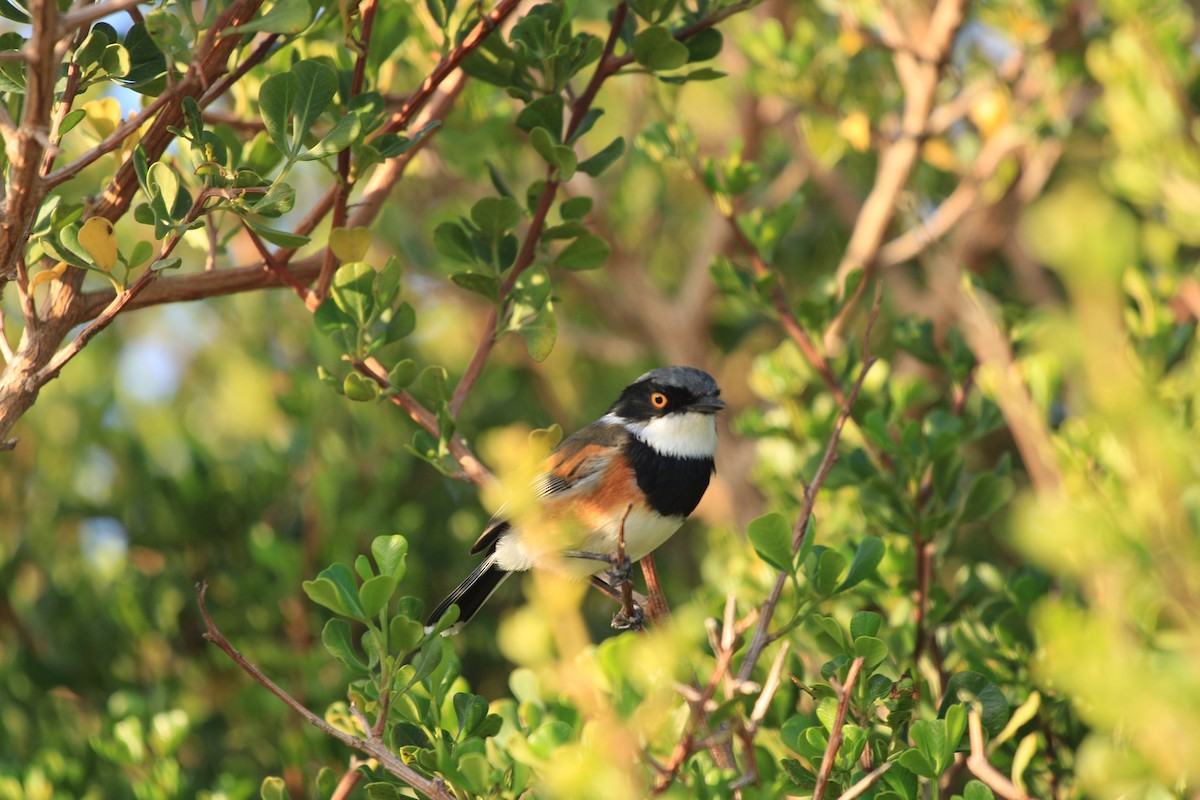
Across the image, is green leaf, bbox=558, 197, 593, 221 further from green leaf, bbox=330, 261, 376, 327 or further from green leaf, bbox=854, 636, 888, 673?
green leaf, bbox=854, 636, 888, 673

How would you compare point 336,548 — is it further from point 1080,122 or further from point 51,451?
point 1080,122

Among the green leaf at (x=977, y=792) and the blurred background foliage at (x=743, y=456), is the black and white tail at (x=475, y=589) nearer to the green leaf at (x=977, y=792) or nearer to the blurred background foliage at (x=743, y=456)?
the blurred background foliage at (x=743, y=456)

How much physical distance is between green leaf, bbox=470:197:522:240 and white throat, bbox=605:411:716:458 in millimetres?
1290

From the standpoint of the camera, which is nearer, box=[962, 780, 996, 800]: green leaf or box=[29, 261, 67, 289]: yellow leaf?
box=[962, 780, 996, 800]: green leaf

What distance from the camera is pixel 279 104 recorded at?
276 centimetres

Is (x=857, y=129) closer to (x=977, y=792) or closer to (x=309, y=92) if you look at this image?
(x=309, y=92)

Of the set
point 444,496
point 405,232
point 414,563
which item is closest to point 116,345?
point 405,232

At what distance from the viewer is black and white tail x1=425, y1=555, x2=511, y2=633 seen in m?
4.53

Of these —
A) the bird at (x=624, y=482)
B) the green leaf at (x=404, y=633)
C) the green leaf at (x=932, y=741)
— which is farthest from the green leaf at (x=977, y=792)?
the bird at (x=624, y=482)

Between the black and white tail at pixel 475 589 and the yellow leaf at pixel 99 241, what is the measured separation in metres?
2.16

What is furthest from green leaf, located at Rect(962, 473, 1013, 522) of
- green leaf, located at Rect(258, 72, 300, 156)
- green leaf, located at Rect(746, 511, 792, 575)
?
green leaf, located at Rect(258, 72, 300, 156)

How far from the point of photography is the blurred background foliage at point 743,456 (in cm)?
229

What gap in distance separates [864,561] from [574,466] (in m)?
1.80

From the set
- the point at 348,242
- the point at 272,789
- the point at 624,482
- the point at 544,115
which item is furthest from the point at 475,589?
the point at 544,115
